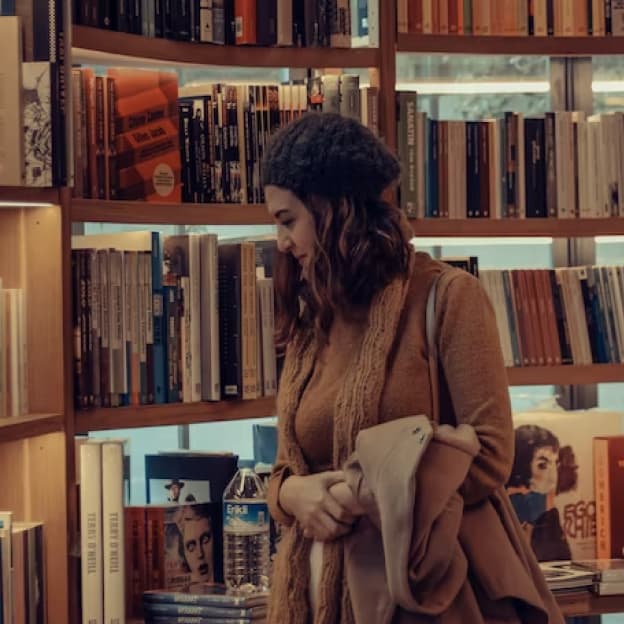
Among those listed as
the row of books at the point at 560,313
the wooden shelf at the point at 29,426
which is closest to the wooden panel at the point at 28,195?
the wooden shelf at the point at 29,426

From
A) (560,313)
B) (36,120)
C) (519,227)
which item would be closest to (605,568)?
(560,313)

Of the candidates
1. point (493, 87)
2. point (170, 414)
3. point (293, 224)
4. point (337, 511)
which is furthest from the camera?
point (493, 87)

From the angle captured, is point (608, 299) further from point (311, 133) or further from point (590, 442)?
point (311, 133)

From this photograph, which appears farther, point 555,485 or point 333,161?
point 555,485

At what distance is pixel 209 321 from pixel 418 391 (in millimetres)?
917

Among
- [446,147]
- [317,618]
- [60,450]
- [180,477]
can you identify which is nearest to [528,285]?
[446,147]

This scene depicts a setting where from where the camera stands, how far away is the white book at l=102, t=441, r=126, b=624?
2.48 metres

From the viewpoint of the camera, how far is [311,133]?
6.35 feet

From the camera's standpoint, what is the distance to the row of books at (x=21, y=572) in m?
2.27

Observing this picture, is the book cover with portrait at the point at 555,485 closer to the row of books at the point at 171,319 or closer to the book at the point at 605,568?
the book at the point at 605,568

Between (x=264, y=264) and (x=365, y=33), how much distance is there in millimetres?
566

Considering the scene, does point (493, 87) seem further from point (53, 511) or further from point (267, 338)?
point (53, 511)

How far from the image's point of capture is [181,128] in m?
2.77

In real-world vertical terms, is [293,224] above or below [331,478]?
above
